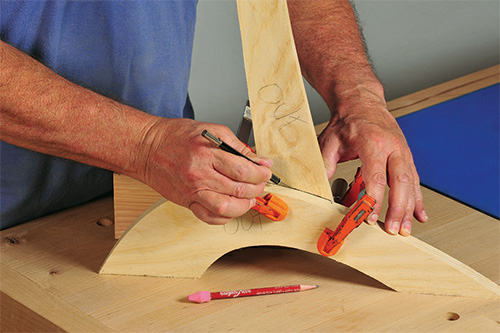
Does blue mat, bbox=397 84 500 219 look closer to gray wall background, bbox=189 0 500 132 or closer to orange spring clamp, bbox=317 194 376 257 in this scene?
orange spring clamp, bbox=317 194 376 257

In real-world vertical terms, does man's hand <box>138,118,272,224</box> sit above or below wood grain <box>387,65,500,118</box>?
above

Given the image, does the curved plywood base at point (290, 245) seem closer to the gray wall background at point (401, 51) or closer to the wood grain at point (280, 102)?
the wood grain at point (280, 102)

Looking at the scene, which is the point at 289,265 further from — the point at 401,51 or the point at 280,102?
the point at 401,51

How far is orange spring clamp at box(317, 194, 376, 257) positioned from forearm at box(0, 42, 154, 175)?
0.33m

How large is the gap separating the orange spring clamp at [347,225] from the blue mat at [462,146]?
429 millimetres

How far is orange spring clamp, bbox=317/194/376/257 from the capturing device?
0.84m

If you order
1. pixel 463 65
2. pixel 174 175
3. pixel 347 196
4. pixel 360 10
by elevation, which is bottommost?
pixel 463 65

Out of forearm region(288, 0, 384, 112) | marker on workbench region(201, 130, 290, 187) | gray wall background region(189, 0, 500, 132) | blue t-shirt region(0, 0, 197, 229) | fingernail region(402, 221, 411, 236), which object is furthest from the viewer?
gray wall background region(189, 0, 500, 132)

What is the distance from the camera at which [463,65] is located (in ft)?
8.73

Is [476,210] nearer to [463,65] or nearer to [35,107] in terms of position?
[35,107]

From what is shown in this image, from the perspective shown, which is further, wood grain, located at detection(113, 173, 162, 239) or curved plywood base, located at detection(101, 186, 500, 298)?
wood grain, located at detection(113, 173, 162, 239)

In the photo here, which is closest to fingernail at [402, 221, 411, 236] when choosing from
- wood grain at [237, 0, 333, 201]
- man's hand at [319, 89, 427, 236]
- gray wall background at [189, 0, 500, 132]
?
man's hand at [319, 89, 427, 236]

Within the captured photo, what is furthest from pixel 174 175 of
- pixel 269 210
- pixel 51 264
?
pixel 51 264

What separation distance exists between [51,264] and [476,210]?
80cm
